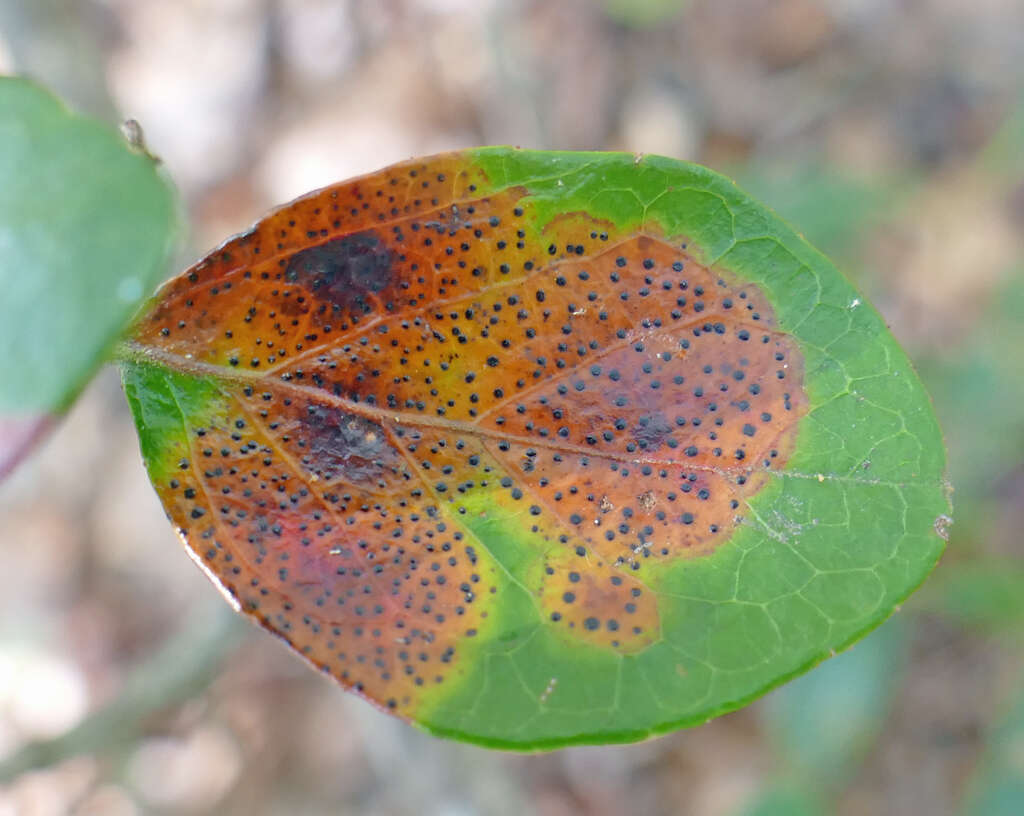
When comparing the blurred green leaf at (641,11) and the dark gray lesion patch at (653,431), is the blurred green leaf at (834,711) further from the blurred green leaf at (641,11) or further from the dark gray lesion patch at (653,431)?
the blurred green leaf at (641,11)

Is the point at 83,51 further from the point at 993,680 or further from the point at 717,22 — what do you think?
the point at 993,680

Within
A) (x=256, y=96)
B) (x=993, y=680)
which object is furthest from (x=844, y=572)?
(x=256, y=96)

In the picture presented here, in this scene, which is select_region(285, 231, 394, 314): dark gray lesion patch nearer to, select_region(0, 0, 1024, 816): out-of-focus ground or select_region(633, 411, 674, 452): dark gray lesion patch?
select_region(633, 411, 674, 452): dark gray lesion patch

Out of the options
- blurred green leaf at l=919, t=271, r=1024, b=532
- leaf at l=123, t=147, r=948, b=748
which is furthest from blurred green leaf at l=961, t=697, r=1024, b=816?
leaf at l=123, t=147, r=948, b=748

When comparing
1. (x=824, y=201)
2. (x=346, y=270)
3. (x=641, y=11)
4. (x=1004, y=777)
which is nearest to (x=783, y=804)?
(x=1004, y=777)

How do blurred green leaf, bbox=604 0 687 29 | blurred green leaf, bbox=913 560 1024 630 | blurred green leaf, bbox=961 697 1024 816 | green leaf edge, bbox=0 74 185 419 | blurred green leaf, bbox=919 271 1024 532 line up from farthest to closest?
blurred green leaf, bbox=604 0 687 29 < blurred green leaf, bbox=919 271 1024 532 < blurred green leaf, bbox=913 560 1024 630 < blurred green leaf, bbox=961 697 1024 816 < green leaf edge, bbox=0 74 185 419

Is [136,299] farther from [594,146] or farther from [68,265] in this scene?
[594,146]

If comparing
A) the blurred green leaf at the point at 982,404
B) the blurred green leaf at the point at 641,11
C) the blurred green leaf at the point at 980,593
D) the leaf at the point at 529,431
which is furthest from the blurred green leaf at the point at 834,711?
the blurred green leaf at the point at 641,11
